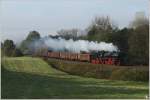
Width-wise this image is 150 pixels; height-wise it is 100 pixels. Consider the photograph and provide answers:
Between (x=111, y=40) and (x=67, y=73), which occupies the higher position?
(x=111, y=40)

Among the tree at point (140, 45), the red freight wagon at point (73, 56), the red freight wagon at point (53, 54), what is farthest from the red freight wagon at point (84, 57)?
the tree at point (140, 45)

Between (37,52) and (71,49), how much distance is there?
5668 mm

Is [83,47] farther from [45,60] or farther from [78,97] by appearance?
[78,97]

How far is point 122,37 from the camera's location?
32562 millimetres

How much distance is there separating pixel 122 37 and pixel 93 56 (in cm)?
319

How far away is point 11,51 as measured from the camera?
24.9 meters

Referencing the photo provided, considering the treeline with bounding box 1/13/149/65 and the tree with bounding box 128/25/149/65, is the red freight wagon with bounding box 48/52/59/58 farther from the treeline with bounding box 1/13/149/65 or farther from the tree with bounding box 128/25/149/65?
the tree with bounding box 128/25/149/65

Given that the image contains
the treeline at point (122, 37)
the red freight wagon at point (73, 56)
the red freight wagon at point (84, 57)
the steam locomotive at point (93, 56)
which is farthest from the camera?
the red freight wagon at point (73, 56)

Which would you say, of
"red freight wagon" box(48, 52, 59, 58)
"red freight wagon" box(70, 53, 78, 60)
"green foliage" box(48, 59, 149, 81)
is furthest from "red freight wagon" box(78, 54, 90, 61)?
"red freight wagon" box(48, 52, 59, 58)

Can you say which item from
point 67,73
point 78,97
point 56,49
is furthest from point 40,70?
point 78,97

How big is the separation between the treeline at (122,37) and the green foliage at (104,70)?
6.40 feet

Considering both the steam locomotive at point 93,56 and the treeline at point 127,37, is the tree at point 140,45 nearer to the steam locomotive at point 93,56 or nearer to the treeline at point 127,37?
the treeline at point 127,37

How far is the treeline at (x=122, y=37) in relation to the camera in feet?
92.9

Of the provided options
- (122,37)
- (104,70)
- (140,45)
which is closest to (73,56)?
(122,37)
